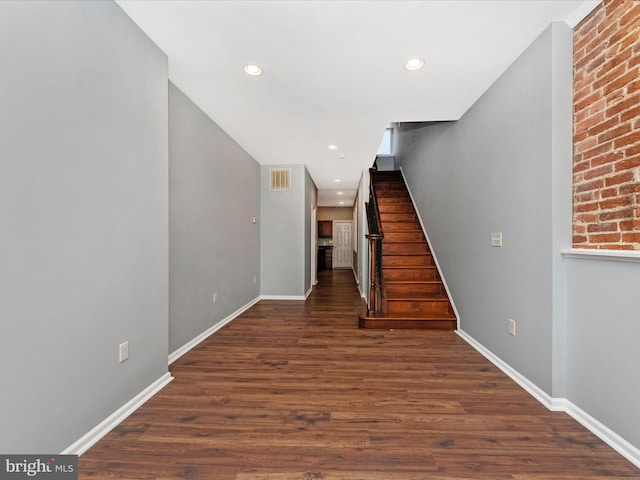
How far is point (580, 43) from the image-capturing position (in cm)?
177

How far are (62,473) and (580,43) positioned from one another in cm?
367

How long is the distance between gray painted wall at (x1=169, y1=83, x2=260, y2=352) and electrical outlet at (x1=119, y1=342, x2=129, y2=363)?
2.45ft

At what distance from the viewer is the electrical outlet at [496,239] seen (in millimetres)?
2400

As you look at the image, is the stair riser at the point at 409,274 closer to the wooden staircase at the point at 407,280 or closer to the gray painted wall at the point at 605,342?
the wooden staircase at the point at 407,280

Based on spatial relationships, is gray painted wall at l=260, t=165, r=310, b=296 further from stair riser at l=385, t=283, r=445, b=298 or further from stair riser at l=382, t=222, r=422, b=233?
stair riser at l=385, t=283, r=445, b=298

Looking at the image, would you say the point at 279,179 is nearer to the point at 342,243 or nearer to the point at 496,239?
the point at 496,239

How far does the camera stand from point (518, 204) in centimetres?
215

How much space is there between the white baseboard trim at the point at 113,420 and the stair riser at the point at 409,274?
2.96 m

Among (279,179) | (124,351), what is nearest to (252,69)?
(124,351)

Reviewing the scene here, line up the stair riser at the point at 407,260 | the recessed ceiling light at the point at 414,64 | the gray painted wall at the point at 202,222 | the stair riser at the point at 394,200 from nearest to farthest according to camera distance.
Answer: the recessed ceiling light at the point at 414,64, the gray painted wall at the point at 202,222, the stair riser at the point at 407,260, the stair riser at the point at 394,200

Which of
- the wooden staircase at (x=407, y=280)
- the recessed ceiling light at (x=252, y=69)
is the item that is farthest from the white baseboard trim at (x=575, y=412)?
the recessed ceiling light at (x=252, y=69)

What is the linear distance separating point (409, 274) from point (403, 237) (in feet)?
2.80

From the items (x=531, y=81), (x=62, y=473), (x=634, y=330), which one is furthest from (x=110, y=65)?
(x=634, y=330)

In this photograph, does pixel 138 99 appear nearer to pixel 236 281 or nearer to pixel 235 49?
pixel 235 49
